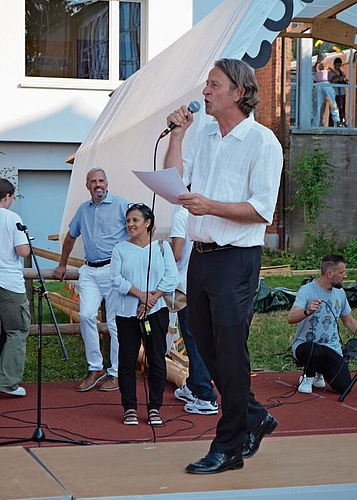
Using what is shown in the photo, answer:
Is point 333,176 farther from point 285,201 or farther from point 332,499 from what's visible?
point 332,499

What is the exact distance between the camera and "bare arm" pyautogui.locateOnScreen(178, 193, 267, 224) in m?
4.46

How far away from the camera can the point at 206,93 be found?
15.6 ft

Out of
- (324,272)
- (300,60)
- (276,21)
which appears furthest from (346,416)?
(300,60)

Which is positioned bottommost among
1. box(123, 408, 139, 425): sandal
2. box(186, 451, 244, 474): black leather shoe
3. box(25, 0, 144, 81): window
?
box(123, 408, 139, 425): sandal

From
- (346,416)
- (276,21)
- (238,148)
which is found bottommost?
(346,416)

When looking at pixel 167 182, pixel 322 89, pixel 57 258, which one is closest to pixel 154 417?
pixel 167 182

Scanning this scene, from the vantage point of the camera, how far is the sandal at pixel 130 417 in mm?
7344

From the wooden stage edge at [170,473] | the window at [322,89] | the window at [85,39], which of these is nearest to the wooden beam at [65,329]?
the wooden stage edge at [170,473]

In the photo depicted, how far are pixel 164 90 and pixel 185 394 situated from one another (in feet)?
11.9

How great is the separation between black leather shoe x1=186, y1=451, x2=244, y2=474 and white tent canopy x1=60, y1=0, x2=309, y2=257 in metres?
4.06

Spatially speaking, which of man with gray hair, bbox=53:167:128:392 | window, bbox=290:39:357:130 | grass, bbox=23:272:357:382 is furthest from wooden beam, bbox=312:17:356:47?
window, bbox=290:39:357:130

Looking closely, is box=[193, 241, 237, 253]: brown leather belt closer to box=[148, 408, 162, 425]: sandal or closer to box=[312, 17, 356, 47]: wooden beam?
box=[148, 408, 162, 425]: sandal

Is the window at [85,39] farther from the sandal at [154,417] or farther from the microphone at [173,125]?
the microphone at [173,125]

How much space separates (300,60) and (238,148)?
1511 cm
